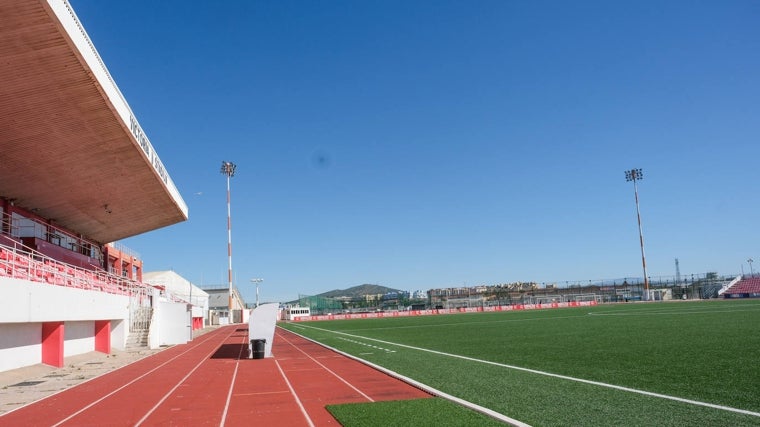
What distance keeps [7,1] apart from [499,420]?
491 inches

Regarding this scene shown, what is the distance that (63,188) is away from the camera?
25.1m

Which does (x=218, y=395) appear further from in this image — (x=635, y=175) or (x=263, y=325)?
(x=635, y=175)

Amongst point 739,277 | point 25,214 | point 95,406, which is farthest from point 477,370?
point 739,277

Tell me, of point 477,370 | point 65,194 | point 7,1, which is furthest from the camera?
point 65,194

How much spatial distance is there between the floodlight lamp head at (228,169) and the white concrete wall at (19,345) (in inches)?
2074

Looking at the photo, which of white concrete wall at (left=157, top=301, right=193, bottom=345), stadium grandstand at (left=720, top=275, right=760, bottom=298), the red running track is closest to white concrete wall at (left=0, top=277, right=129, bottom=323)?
the red running track

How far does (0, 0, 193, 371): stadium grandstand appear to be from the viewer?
44.8 ft

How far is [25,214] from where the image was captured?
26.9 m

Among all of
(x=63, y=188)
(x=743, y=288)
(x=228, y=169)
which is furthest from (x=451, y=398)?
(x=743, y=288)

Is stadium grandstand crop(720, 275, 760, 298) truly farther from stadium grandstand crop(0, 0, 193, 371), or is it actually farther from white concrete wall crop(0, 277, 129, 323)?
white concrete wall crop(0, 277, 129, 323)

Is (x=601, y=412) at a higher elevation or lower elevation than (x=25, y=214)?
lower

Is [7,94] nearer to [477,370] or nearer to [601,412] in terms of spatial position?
[477,370]

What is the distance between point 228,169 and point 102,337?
46.8 m

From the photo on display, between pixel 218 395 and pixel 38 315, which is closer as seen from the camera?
pixel 218 395
